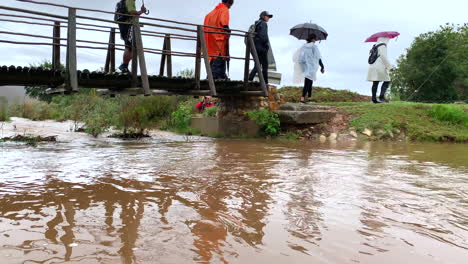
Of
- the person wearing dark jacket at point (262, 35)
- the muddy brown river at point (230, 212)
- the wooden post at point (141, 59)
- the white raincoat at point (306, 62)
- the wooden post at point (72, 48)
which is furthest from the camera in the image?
the white raincoat at point (306, 62)

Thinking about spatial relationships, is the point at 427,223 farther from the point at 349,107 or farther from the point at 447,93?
the point at 447,93

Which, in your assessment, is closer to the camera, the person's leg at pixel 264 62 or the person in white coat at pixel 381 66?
the person's leg at pixel 264 62

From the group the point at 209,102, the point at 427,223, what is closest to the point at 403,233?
the point at 427,223

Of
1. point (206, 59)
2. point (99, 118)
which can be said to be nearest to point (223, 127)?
point (206, 59)

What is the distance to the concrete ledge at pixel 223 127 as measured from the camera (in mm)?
9750

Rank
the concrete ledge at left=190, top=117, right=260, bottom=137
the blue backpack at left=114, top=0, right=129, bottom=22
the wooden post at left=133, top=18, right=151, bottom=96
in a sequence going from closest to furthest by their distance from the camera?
the wooden post at left=133, top=18, right=151, bottom=96
the blue backpack at left=114, top=0, right=129, bottom=22
the concrete ledge at left=190, top=117, right=260, bottom=137

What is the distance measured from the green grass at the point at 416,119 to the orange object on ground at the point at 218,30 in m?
3.44

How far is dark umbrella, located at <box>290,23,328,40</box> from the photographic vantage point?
10.9 m

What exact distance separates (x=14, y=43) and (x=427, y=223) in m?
6.04

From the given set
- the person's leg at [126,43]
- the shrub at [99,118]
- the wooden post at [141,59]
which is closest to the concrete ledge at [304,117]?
the wooden post at [141,59]

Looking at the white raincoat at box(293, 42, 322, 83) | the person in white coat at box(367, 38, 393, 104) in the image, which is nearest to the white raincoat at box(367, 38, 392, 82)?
the person in white coat at box(367, 38, 393, 104)

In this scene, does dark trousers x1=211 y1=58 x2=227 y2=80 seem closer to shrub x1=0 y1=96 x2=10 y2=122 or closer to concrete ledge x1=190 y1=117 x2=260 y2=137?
concrete ledge x1=190 y1=117 x2=260 y2=137

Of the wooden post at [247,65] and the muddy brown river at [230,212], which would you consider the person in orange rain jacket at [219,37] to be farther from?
the muddy brown river at [230,212]

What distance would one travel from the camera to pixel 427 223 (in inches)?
100
